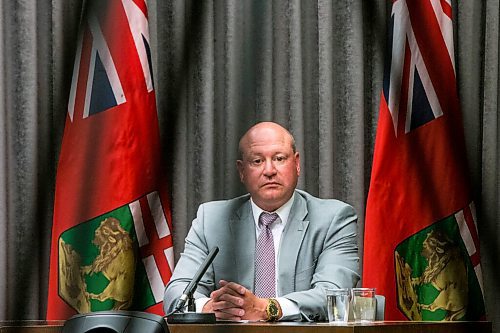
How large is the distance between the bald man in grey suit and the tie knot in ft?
0.05

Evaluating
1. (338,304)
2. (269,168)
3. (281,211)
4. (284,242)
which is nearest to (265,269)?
(284,242)

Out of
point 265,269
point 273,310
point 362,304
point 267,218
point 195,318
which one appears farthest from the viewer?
point 267,218

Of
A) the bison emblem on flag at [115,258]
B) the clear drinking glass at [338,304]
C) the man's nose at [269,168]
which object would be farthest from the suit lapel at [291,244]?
the bison emblem on flag at [115,258]

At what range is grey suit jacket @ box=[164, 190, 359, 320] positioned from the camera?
284 centimetres

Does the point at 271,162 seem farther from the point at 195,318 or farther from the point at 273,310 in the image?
the point at 195,318

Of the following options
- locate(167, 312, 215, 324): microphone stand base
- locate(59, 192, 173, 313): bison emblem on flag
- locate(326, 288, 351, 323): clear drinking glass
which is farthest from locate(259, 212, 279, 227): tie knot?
locate(59, 192, 173, 313): bison emblem on flag

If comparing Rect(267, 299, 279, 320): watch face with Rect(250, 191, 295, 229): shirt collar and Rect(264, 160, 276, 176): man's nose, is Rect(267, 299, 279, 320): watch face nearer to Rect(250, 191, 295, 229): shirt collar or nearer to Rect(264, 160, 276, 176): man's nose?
Rect(250, 191, 295, 229): shirt collar

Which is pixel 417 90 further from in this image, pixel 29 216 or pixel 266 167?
pixel 266 167

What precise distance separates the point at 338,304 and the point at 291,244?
682 mm

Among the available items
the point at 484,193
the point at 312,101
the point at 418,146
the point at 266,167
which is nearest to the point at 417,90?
the point at 484,193

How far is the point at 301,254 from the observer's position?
2938 millimetres

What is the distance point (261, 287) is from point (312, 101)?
98 cm

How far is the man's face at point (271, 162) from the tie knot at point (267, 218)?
8cm

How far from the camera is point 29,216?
0.50 metres
